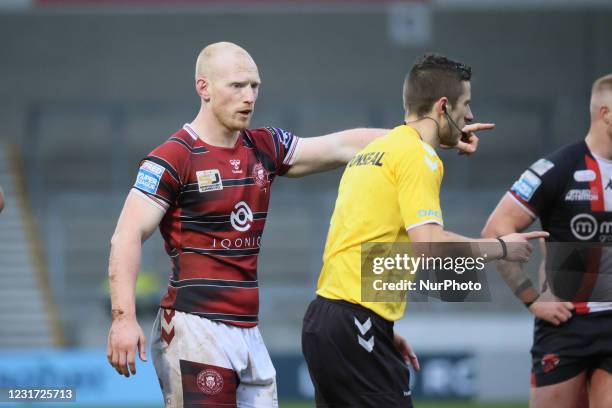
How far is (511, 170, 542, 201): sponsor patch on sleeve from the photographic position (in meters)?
5.67

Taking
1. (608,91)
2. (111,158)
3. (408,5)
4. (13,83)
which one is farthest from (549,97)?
(608,91)

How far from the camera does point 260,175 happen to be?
193 inches

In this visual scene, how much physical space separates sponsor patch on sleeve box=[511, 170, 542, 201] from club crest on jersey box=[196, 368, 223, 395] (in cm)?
203

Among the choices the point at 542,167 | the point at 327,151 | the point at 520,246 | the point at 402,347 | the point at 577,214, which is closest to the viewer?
the point at 520,246

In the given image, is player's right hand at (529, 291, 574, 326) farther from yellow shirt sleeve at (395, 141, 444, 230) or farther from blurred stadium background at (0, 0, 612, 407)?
blurred stadium background at (0, 0, 612, 407)

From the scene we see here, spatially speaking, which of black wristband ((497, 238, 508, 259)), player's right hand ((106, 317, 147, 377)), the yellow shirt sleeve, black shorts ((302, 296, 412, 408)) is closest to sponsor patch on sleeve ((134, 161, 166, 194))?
player's right hand ((106, 317, 147, 377))

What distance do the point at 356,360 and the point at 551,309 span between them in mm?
1499

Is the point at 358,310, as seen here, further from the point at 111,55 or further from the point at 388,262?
the point at 111,55

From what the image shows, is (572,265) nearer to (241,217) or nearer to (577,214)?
(577,214)

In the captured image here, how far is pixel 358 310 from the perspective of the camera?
14.9 ft

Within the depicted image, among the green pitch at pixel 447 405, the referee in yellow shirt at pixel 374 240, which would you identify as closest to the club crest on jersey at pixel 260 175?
the referee in yellow shirt at pixel 374 240

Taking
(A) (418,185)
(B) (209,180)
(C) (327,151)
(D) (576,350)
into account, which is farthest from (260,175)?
(D) (576,350)

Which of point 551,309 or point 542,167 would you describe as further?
point 542,167

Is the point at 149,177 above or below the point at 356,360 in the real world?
above
